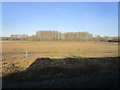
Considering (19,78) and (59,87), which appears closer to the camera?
(59,87)

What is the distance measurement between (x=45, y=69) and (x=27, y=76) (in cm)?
133

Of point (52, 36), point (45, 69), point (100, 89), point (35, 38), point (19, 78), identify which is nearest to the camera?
point (100, 89)

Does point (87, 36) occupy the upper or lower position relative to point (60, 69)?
upper

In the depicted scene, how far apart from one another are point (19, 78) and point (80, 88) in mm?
3134

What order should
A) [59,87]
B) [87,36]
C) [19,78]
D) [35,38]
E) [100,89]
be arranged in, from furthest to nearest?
[87,36], [35,38], [19,78], [59,87], [100,89]

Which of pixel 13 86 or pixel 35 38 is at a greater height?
pixel 35 38

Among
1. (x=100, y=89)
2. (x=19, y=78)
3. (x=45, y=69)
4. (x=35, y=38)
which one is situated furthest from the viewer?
(x=35, y=38)

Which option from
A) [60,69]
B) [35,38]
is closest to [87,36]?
[35,38]

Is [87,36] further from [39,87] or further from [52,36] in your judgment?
[39,87]

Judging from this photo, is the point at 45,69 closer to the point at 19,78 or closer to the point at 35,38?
the point at 19,78

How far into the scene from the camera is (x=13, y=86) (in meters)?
4.38

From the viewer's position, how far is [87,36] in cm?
6134

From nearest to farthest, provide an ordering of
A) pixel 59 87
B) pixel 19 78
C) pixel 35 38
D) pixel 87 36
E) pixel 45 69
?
1. pixel 59 87
2. pixel 19 78
3. pixel 45 69
4. pixel 35 38
5. pixel 87 36

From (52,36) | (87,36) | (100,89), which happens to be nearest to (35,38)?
(52,36)
